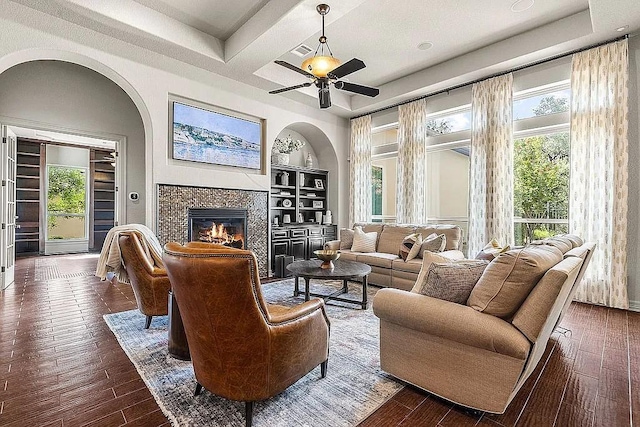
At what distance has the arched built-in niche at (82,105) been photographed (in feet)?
15.3

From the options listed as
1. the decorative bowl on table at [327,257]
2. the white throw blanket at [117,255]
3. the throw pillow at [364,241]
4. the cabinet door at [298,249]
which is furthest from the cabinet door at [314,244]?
the white throw blanket at [117,255]

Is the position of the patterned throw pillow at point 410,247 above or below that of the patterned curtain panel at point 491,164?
below

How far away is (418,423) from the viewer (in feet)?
5.99

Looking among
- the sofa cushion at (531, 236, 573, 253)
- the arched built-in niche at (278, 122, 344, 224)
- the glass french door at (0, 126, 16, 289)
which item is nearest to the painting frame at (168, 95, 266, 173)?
the arched built-in niche at (278, 122, 344, 224)

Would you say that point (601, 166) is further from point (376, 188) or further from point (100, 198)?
point (100, 198)

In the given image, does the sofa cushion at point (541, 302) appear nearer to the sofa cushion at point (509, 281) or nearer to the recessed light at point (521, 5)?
the sofa cushion at point (509, 281)

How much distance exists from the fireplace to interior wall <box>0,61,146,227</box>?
4.08 feet

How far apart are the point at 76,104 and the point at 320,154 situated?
4715 mm

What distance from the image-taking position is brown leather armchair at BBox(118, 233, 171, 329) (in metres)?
3.06

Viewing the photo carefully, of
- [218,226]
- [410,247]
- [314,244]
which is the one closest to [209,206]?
[218,226]

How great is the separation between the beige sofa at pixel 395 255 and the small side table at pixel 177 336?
2.66 m

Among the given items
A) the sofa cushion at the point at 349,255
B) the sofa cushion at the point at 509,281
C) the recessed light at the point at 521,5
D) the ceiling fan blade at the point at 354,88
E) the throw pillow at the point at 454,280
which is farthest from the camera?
the sofa cushion at the point at 349,255

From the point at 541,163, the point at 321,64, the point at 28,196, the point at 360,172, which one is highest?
the point at 321,64

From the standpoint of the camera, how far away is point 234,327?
1627 mm
